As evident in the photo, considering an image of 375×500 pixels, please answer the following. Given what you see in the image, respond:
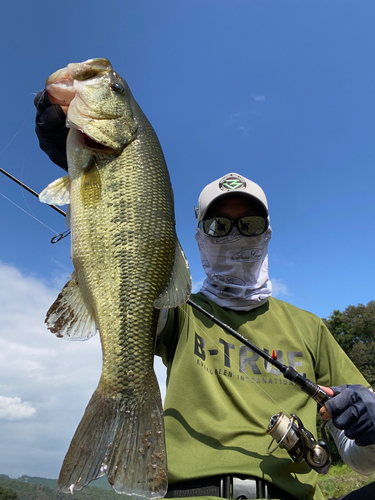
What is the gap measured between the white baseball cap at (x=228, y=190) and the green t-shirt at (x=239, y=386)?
943mm

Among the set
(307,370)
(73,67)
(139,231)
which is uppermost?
(73,67)

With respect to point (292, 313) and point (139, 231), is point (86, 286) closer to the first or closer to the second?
point (139, 231)

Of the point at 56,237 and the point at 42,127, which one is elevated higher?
the point at 42,127

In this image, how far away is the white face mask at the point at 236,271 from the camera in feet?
10.8

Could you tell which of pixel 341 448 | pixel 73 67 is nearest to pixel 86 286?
pixel 73 67

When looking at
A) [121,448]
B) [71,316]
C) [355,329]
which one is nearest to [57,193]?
[71,316]

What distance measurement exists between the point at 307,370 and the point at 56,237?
8.07ft

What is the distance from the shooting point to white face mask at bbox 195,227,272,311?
330 cm

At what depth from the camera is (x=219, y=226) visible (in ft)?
11.3

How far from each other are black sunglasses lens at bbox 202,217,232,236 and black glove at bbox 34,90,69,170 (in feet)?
5.02

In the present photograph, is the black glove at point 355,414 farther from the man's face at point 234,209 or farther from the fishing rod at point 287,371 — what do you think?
the man's face at point 234,209

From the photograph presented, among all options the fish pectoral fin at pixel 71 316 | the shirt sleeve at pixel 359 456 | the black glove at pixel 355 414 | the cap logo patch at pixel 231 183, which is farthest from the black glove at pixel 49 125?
the shirt sleeve at pixel 359 456

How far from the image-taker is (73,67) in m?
2.46

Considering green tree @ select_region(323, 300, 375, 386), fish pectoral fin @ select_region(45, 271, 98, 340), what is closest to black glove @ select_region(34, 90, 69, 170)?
fish pectoral fin @ select_region(45, 271, 98, 340)
